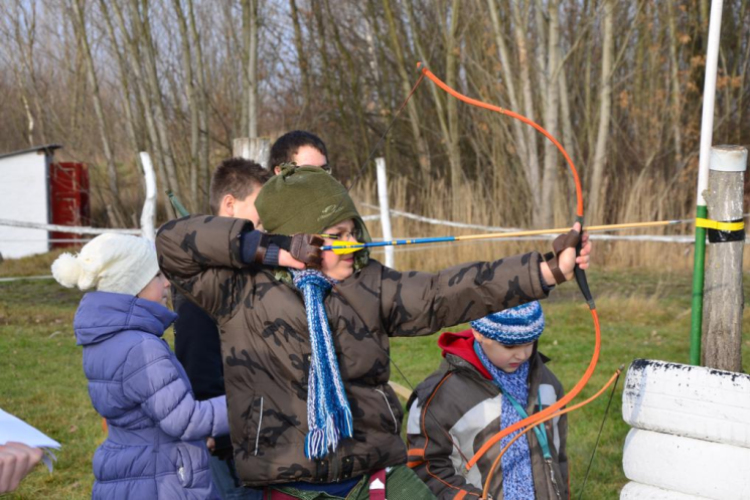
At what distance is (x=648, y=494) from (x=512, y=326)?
2.79 feet

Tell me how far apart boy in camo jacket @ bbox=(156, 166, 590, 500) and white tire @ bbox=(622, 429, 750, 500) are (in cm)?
110

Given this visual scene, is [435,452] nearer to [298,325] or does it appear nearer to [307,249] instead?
[298,325]

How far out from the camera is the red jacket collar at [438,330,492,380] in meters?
2.90

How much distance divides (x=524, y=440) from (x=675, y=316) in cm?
629

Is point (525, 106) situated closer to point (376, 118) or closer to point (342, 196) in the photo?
point (376, 118)

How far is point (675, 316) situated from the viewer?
862 centimetres

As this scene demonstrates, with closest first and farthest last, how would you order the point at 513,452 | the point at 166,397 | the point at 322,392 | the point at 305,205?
the point at 322,392 → the point at 305,205 → the point at 166,397 → the point at 513,452

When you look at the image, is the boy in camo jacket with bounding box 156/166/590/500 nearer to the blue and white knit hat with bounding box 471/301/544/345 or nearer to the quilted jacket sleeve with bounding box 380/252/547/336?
the quilted jacket sleeve with bounding box 380/252/547/336

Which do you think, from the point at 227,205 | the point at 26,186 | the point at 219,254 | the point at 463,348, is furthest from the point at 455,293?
the point at 26,186

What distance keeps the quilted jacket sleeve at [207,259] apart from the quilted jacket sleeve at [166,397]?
37cm

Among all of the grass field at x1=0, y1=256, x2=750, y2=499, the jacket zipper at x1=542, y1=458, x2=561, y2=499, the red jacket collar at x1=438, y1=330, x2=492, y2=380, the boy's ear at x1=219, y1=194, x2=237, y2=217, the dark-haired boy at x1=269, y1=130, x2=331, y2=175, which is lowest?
the grass field at x1=0, y1=256, x2=750, y2=499

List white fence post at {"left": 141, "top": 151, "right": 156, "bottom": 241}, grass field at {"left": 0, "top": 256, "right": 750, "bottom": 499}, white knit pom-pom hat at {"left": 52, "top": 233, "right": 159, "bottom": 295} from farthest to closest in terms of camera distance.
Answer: white fence post at {"left": 141, "top": 151, "right": 156, "bottom": 241}, grass field at {"left": 0, "top": 256, "right": 750, "bottom": 499}, white knit pom-pom hat at {"left": 52, "top": 233, "right": 159, "bottom": 295}

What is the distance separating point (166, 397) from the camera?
2562mm

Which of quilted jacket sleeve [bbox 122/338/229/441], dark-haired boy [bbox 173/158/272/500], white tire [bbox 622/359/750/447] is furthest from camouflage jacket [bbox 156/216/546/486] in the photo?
white tire [bbox 622/359/750/447]
